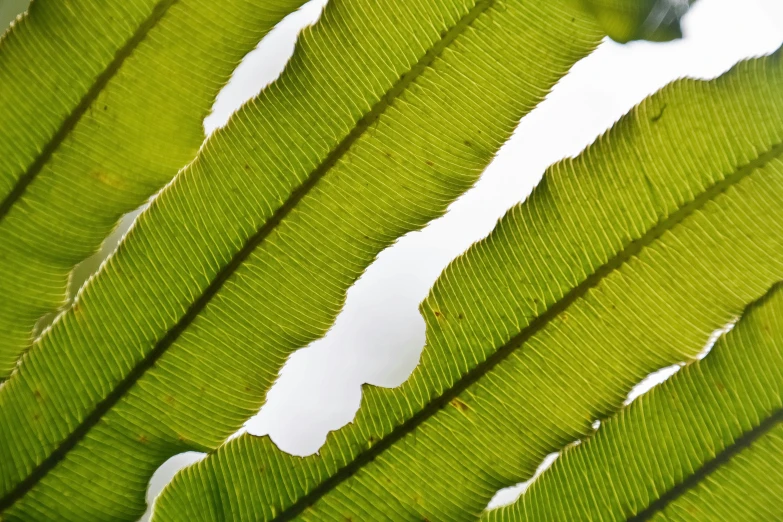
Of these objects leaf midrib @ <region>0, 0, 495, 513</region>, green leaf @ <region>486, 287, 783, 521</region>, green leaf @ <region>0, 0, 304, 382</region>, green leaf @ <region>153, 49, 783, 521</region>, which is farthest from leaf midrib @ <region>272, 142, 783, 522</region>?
green leaf @ <region>0, 0, 304, 382</region>

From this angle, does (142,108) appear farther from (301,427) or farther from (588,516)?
(588,516)

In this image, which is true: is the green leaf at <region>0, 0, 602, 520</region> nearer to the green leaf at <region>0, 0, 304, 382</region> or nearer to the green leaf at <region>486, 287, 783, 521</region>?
the green leaf at <region>0, 0, 304, 382</region>

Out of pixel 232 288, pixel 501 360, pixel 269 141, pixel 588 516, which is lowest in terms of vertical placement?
pixel 588 516

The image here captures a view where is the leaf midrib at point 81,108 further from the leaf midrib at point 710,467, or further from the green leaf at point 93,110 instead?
the leaf midrib at point 710,467

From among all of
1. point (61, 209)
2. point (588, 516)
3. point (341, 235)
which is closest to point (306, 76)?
point (341, 235)

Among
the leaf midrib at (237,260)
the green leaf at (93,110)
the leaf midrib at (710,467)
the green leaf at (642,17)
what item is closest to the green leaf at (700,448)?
the leaf midrib at (710,467)

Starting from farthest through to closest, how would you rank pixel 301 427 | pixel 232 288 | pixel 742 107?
pixel 301 427
pixel 232 288
pixel 742 107
